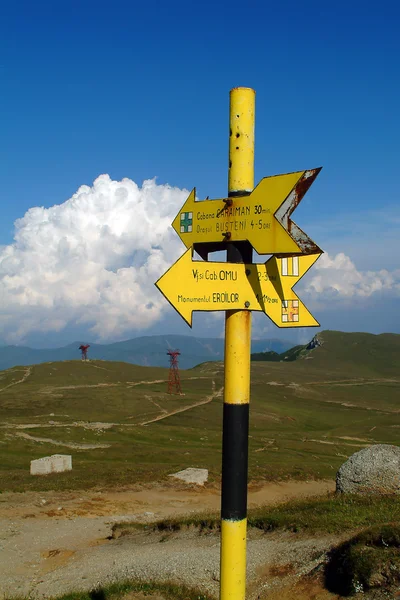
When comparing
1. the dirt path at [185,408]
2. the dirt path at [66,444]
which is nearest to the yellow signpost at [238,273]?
the dirt path at [66,444]

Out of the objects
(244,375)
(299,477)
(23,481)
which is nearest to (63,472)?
(23,481)

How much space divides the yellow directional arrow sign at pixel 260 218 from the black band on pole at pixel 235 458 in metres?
2.13

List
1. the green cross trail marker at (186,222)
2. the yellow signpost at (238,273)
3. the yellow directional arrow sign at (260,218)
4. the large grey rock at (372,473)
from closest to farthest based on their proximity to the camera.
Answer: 1. the yellow directional arrow sign at (260,218)
2. the yellow signpost at (238,273)
3. the green cross trail marker at (186,222)
4. the large grey rock at (372,473)

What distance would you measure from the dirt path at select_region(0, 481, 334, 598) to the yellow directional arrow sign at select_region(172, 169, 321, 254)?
380 inches

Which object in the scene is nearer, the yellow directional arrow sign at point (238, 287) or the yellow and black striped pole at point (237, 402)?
the yellow and black striped pole at point (237, 402)

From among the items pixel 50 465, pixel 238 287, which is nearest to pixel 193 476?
pixel 50 465

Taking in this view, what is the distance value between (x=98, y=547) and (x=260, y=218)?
55.9 feet

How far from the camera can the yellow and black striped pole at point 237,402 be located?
683cm

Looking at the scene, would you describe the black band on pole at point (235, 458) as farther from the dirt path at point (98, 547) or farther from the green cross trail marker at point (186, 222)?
the dirt path at point (98, 547)

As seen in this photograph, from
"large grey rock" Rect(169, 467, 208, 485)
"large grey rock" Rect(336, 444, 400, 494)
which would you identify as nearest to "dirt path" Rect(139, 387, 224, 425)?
"large grey rock" Rect(169, 467, 208, 485)

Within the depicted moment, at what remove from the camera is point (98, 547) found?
1988cm

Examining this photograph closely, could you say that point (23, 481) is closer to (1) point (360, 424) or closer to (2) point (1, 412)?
(2) point (1, 412)

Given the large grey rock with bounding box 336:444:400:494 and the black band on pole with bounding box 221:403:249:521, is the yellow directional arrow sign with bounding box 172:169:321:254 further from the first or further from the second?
the large grey rock with bounding box 336:444:400:494

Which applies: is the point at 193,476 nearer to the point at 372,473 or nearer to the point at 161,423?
the point at 372,473
